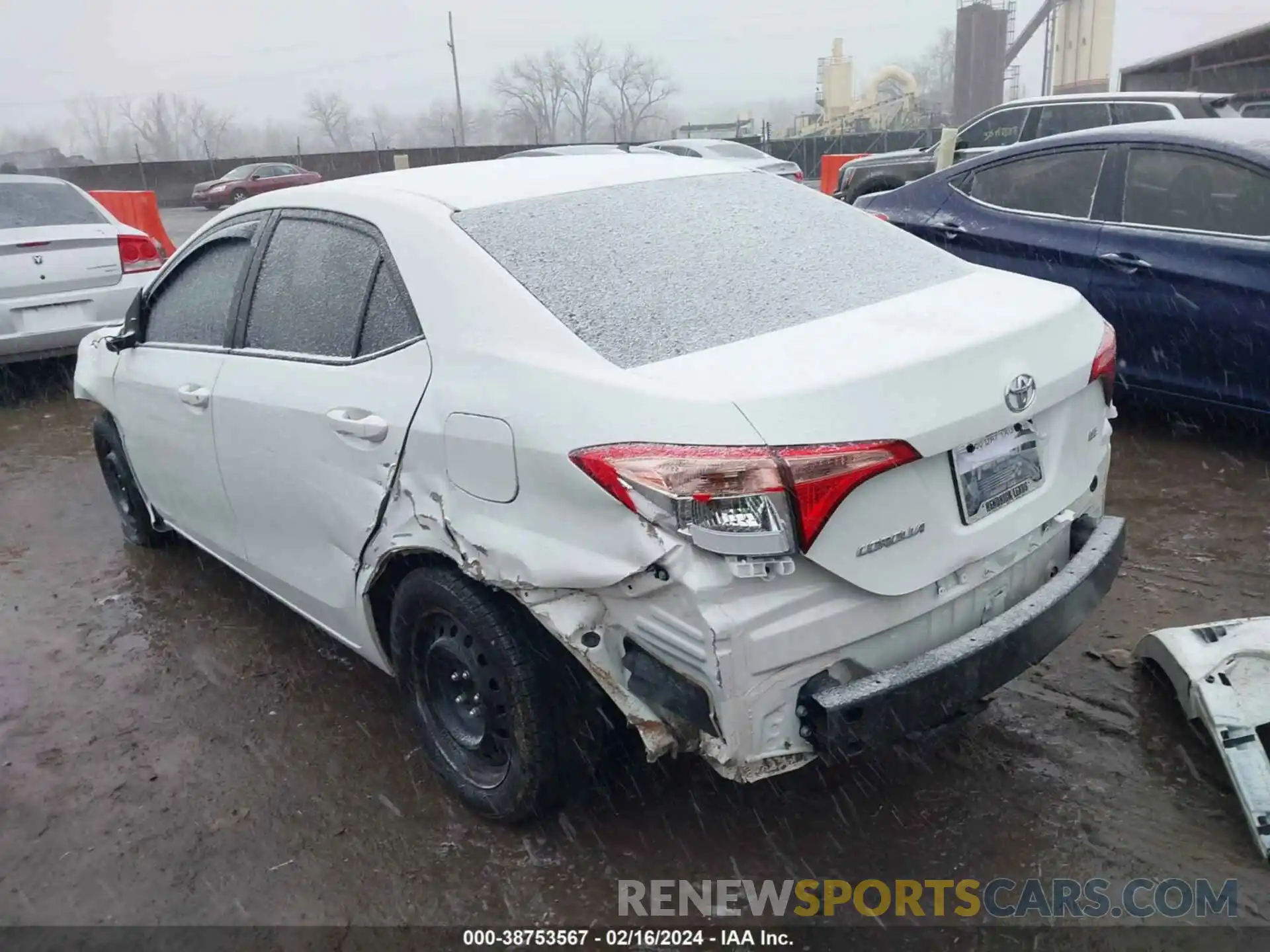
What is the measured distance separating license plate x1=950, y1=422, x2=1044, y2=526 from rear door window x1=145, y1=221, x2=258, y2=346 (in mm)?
2470

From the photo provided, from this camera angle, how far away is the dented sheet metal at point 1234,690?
2.57m

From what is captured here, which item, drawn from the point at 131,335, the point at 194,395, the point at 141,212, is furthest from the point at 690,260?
the point at 141,212

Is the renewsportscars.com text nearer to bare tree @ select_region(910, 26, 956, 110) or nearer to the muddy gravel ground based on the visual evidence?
the muddy gravel ground

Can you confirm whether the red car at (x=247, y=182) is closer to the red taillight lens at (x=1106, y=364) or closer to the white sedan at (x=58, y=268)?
the white sedan at (x=58, y=268)

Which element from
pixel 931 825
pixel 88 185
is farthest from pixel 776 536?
pixel 88 185

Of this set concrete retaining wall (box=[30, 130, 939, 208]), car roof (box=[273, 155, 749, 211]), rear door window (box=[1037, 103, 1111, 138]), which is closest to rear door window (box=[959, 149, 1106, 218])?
car roof (box=[273, 155, 749, 211])

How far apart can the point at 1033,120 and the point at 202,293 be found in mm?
10134

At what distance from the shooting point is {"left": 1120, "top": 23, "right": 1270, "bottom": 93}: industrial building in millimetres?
21844

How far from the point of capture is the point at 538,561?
7.51 feet

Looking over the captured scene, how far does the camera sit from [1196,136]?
4961mm

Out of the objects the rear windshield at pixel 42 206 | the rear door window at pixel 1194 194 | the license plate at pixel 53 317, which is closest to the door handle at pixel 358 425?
→ the rear door window at pixel 1194 194

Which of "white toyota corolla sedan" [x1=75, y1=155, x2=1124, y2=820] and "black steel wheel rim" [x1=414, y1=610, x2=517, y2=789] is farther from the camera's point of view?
"black steel wheel rim" [x1=414, y1=610, x2=517, y2=789]

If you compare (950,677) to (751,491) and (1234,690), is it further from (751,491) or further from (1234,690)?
(1234,690)

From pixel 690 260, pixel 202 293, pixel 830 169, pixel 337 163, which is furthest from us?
pixel 337 163
